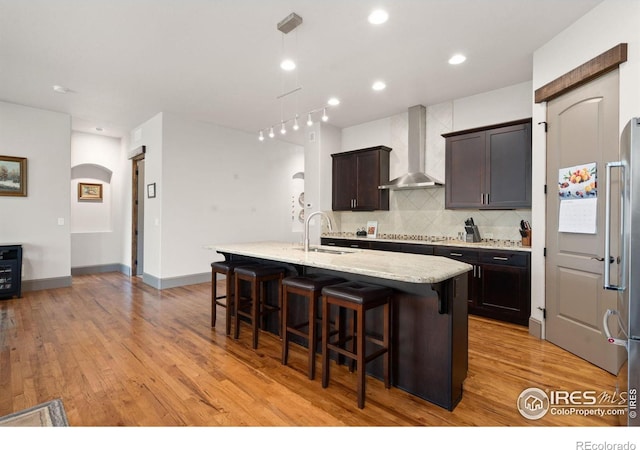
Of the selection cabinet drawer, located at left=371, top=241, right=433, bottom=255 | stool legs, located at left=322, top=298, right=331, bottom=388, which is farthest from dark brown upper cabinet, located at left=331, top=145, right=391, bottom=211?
stool legs, located at left=322, top=298, right=331, bottom=388

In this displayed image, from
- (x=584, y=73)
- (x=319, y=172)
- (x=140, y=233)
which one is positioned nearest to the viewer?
(x=584, y=73)

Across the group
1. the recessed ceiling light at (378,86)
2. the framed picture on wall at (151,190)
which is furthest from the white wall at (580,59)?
the framed picture on wall at (151,190)

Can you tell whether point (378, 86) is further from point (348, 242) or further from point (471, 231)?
point (348, 242)

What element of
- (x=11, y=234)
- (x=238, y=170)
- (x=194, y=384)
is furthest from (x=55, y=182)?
(x=194, y=384)

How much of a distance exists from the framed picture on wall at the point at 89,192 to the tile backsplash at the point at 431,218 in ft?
16.9

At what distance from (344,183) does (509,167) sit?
2.66 meters

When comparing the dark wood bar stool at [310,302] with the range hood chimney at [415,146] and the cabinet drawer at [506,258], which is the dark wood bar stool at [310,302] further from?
the range hood chimney at [415,146]

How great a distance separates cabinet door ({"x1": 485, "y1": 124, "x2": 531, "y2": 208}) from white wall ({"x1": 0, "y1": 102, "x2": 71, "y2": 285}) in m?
6.57

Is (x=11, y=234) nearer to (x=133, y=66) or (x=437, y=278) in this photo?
(x=133, y=66)

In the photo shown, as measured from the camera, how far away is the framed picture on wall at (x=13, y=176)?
492cm

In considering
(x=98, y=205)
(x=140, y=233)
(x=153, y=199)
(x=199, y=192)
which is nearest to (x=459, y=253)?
(x=199, y=192)

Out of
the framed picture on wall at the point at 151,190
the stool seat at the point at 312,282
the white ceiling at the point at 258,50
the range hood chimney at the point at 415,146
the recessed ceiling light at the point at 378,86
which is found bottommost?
the stool seat at the point at 312,282

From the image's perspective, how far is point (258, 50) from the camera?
11.0 ft

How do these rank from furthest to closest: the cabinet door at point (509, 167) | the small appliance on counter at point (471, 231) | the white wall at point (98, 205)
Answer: the white wall at point (98, 205), the small appliance on counter at point (471, 231), the cabinet door at point (509, 167)
